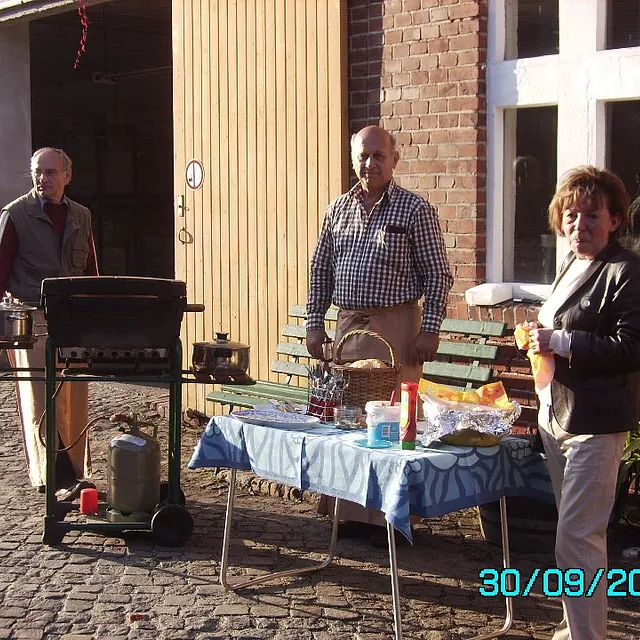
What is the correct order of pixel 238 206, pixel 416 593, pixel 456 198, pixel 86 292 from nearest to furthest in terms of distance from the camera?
pixel 416 593 < pixel 86 292 < pixel 456 198 < pixel 238 206

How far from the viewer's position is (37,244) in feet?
23.0

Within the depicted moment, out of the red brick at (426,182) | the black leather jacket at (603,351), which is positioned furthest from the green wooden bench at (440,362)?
the black leather jacket at (603,351)

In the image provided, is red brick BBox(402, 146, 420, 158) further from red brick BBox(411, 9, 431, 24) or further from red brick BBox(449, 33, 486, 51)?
red brick BBox(411, 9, 431, 24)

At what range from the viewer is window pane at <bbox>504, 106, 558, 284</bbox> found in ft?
23.2

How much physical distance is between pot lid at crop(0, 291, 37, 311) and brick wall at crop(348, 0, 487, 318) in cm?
257

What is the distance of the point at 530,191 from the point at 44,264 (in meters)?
2.94

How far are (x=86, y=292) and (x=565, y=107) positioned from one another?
2973 mm

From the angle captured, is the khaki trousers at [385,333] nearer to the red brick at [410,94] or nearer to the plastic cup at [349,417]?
the plastic cup at [349,417]

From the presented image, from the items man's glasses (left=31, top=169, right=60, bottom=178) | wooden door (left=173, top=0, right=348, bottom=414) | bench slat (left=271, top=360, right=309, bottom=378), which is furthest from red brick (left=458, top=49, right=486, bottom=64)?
man's glasses (left=31, top=169, right=60, bottom=178)

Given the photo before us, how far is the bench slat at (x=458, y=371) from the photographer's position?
679 cm

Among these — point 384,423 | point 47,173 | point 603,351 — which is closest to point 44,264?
point 47,173

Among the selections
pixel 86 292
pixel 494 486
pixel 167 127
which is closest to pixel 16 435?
pixel 86 292

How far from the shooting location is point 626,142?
6742mm

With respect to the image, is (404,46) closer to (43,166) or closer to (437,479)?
(43,166)
